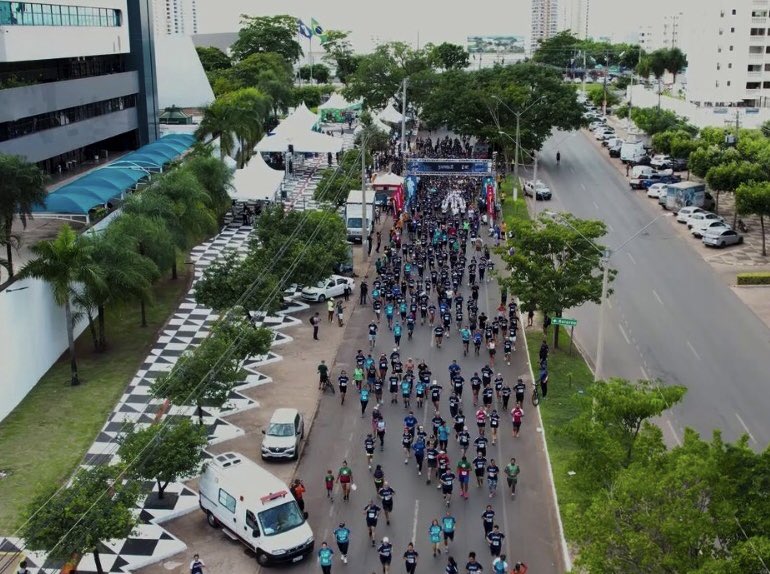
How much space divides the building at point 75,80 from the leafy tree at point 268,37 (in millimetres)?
45690

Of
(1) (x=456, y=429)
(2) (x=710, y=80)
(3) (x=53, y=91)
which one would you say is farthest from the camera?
(2) (x=710, y=80)

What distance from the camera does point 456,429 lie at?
955 inches

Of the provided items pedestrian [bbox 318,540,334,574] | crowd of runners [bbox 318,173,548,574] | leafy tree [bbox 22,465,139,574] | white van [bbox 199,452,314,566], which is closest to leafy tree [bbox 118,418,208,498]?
white van [bbox 199,452,314,566]

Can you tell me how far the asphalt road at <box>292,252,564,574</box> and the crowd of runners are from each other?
0.34 ft

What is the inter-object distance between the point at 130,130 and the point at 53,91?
12.3 m

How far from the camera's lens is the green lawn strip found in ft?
68.5

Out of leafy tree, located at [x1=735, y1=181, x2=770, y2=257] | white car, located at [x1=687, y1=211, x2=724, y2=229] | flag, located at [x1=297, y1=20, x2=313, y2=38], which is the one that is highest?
flag, located at [x1=297, y1=20, x2=313, y2=38]

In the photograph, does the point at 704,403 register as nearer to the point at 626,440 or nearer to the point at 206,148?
the point at 626,440

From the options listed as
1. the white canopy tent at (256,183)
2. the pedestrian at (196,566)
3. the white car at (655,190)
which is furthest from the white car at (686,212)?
the pedestrian at (196,566)

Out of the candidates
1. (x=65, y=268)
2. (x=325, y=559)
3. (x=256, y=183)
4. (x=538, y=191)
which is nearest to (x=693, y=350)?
(x=325, y=559)

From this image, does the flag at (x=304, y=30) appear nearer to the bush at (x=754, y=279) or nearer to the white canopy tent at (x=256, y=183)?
the white canopy tent at (x=256, y=183)

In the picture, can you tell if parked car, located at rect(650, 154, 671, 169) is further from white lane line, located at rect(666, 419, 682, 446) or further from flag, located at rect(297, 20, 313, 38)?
flag, located at rect(297, 20, 313, 38)

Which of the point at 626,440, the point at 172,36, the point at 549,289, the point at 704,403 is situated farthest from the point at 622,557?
the point at 172,36

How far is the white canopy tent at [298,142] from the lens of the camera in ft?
207
